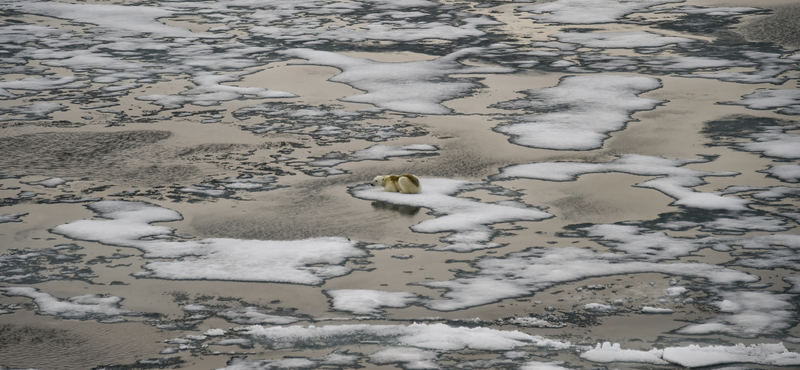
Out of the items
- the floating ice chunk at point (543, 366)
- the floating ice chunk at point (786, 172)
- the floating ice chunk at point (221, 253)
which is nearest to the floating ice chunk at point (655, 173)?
the floating ice chunk at point (786, 172)

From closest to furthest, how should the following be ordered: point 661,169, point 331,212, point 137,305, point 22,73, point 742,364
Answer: point 742,364
point 137,305
point 331,212
point 661,169
point 22,73

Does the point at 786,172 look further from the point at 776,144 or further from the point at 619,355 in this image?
the point at 619,355

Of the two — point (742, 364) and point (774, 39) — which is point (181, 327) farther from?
point (774, 39)

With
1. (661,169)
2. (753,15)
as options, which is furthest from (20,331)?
(753,15)

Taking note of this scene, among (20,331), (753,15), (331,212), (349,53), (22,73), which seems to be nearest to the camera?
(20,331)

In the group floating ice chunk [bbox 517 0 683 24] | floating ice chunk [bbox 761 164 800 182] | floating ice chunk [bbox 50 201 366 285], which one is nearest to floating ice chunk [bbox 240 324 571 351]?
floating ice chunk [bbox 50 201 366 285]

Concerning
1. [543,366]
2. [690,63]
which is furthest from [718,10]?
[543,366]

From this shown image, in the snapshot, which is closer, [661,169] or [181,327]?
[181,327]
